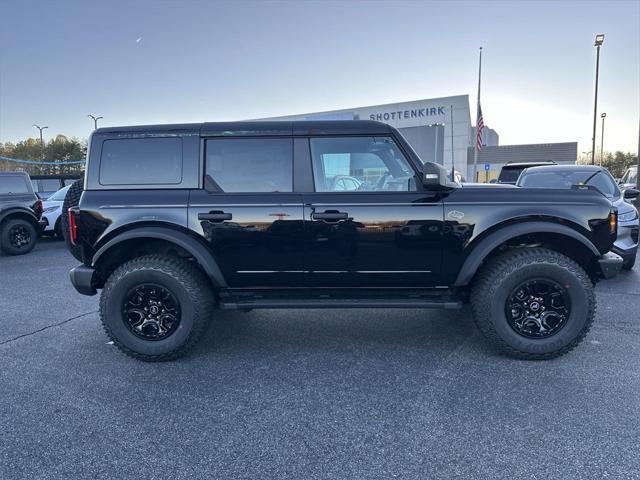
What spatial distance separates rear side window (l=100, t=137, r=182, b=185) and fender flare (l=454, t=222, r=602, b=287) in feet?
8.27

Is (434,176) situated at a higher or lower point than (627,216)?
higher

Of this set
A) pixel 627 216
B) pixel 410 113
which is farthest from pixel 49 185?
pixel 410 113

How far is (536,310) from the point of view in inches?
132

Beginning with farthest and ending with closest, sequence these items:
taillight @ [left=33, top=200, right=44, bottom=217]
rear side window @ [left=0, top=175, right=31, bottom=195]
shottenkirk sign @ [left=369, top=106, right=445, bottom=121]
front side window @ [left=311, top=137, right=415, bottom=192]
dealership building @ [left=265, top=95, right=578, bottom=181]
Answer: shottenkirk sign @ [left=369, top=106, right=445, bottom=121], dealership building @ [left=265, top=95, right=578, bottom=181], taillight @ [left=33, top=200, right=44, bottom=217], rear side window @ [left=0, top=175, right=31, bottom=195], front side window @ [left=311, top=137, right=415, bottom=192]

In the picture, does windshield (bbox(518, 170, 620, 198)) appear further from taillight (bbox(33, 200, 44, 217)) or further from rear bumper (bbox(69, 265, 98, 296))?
taillight (bbox(33, 200, 44, 217))

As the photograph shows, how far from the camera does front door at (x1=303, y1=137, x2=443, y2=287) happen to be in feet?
10.9

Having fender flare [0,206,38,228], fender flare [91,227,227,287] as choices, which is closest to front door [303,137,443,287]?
fender flare [91,227,227,287]

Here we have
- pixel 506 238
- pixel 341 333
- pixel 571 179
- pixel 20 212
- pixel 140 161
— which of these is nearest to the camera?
pixel 506 238

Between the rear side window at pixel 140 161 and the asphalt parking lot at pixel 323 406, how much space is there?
1.55 meters

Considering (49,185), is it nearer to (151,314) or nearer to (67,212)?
(67,212)

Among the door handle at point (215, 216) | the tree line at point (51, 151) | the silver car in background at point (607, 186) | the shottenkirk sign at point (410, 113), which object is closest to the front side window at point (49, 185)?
the door handle at point (215, 216)

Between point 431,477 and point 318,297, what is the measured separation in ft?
5.70

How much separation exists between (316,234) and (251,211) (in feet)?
1.83

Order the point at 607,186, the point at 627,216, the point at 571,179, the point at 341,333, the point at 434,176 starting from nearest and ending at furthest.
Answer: the point at 434,176 < the point at 341,333 < the point at 627,216 < the point at 607,186 < the point at 571,179
